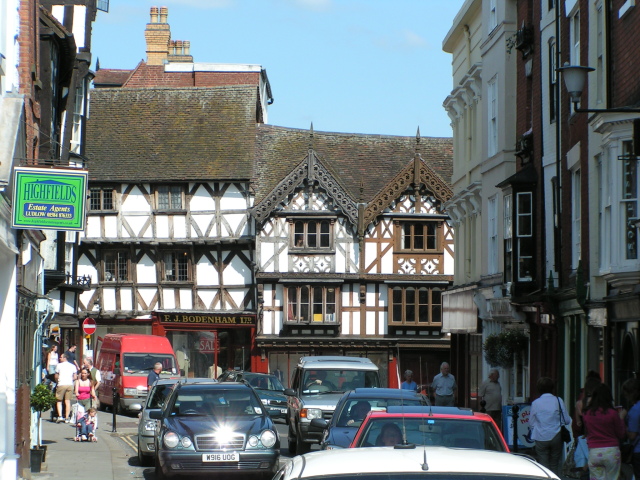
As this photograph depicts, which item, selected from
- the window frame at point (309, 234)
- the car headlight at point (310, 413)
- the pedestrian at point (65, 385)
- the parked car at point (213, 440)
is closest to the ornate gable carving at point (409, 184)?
the window frame at point (309, 234)

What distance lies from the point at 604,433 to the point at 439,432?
9.25 feet

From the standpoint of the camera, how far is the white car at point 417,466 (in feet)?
18.3

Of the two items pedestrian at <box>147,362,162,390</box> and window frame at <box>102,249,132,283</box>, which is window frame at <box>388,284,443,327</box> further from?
pedestrian at <box>147,362,162,390</box>

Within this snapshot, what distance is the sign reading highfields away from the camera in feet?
161

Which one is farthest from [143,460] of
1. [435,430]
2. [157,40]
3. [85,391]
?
[157,40]

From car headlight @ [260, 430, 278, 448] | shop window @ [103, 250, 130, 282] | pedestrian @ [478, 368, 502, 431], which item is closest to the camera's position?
car headlight @ [260, 430, 278, 448]

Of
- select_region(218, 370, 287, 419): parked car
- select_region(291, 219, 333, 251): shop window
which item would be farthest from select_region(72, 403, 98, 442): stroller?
select_region(291, 219, 333, 251): shop window

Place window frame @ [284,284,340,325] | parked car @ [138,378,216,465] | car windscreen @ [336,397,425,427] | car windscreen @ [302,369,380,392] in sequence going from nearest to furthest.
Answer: car windscreen @ [336,397,425,427], parked car @ [138,378,216,465], car windscreen @ [302,369,380,392], window frame @ [284,284,340,325]

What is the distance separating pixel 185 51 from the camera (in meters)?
66.2

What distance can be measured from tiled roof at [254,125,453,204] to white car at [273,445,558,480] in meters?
43.7

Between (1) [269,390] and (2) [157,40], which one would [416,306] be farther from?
(2) [157,40]

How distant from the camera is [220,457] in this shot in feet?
55.7

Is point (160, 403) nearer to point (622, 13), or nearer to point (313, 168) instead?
point (622, 13)

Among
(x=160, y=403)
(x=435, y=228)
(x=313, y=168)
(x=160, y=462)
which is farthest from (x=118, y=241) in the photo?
(x=160, y=462)
